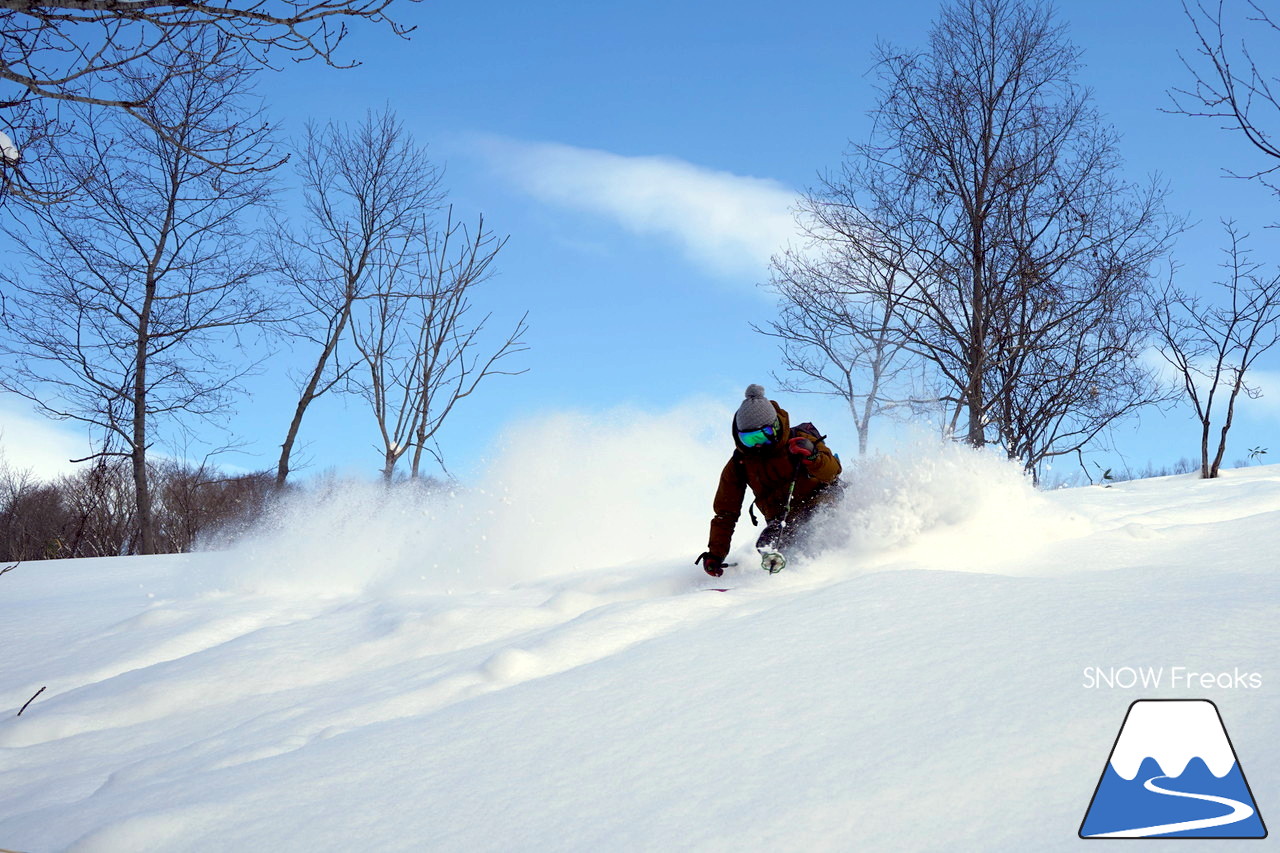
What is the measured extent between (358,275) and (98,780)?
1251 cm

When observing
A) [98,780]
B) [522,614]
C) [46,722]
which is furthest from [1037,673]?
[46,722]

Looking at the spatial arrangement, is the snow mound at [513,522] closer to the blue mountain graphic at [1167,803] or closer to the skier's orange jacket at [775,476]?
the skier's orange jacket at [775,476]

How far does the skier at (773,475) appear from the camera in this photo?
5.63 m

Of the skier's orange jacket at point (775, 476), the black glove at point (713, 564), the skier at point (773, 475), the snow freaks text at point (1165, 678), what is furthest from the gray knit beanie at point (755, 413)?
the snow freaks text at point (1165, 678)

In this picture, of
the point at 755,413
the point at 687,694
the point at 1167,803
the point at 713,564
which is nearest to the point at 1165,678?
the point at 1167,803

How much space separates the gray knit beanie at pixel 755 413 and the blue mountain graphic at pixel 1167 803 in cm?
349

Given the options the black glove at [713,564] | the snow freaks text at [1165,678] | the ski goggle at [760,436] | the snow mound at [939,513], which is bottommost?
the snow freaks text at [1165,678]

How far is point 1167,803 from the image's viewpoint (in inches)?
85.9

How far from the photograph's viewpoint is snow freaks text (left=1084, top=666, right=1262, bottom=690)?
2516 mm

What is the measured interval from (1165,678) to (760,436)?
3.21 meters

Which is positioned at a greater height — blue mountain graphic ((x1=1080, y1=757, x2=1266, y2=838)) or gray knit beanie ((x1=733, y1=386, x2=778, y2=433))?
gray knit beanie ((x1=733, y1=386, x2=778, y2=433))

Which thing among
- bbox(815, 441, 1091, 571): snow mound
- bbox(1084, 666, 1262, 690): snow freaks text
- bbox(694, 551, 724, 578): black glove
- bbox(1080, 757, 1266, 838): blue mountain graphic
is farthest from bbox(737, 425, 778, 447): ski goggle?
bbox(1080, 757, 1266, 838): blue mountain graphic

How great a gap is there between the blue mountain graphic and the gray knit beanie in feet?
11.4

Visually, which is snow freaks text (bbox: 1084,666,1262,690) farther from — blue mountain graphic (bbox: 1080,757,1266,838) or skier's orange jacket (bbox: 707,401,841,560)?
skier's orange jacket (bbox: 707,401,841,560)
